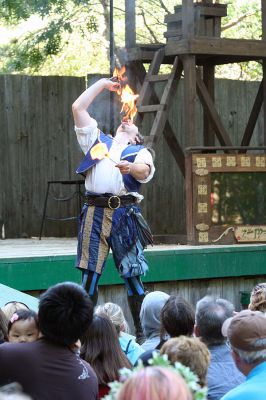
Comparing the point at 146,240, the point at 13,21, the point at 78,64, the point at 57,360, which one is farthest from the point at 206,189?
the point at 78,64

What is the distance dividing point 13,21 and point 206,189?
5.65 meters

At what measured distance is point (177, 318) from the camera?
509 centimetres

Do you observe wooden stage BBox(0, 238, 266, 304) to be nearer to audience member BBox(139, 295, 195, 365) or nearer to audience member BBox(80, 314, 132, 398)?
audience member BBox(139, 295, 195, 365)

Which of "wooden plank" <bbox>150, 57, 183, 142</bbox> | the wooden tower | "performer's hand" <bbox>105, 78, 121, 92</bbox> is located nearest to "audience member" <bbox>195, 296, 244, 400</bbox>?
"performer's hand" <bbox>105, 78, 121, 92</bbox>

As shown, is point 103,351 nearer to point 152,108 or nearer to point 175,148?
point 152,108

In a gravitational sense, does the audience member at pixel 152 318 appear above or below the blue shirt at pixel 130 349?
above

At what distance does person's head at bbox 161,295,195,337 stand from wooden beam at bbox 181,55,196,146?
6927 mm

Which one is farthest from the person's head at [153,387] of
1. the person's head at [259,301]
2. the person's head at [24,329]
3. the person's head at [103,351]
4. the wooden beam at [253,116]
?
the wooden beam at [253,116]

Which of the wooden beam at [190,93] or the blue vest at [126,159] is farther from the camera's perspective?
the wooden beam at [190,93]

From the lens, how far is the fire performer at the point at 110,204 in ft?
26.1

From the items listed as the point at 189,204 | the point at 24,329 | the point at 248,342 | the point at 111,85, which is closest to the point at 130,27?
the point at 189,204

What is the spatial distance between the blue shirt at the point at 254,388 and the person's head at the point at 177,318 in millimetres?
1168

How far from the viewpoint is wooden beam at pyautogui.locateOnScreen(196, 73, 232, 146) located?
1228cm

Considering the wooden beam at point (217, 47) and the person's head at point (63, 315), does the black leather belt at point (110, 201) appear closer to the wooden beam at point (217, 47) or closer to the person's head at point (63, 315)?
the person's head at point (63, 315)
